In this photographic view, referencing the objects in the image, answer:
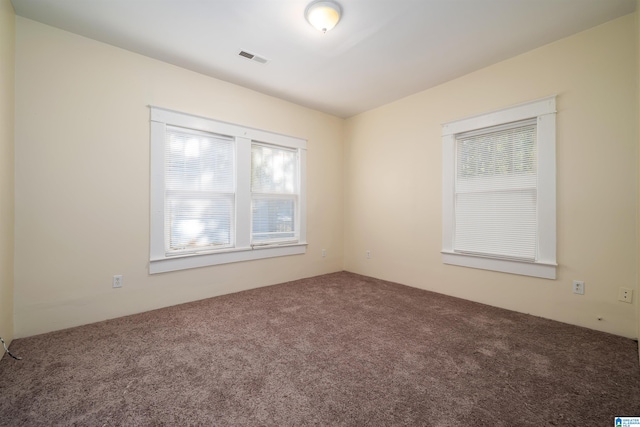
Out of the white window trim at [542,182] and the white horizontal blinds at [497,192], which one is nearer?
the white window trim at [542,182]

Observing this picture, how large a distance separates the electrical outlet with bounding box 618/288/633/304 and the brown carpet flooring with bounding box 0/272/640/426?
343mm

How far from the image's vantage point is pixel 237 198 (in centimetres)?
355

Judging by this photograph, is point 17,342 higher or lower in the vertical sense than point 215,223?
lower

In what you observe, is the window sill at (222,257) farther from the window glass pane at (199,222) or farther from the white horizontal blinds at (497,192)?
the white horizontal blinds at (497,192)

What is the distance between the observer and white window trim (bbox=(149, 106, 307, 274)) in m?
2.92

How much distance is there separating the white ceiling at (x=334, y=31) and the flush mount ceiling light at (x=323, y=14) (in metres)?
0.07

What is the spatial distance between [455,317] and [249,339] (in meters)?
2.05

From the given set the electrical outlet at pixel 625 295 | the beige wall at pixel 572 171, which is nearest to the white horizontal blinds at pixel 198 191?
the beige wall at pixel 572 171

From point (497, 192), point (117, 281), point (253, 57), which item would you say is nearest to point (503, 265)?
point (497, 192)

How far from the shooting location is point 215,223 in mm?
3422

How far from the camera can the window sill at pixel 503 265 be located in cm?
269

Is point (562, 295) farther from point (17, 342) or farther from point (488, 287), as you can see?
point (17, 342)

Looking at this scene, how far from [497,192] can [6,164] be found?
4.64m

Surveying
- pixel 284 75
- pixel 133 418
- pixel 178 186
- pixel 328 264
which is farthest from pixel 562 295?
pixel 178 186
